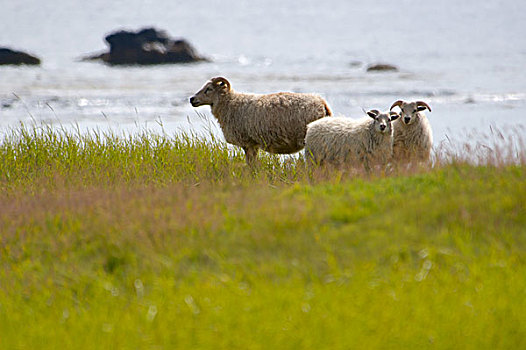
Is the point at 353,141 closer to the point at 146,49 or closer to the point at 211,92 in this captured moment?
the point at 211,92

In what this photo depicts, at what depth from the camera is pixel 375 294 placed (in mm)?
6348

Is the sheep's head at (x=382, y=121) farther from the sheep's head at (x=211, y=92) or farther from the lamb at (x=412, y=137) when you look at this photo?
the sheep's head at (x=211, y=92)

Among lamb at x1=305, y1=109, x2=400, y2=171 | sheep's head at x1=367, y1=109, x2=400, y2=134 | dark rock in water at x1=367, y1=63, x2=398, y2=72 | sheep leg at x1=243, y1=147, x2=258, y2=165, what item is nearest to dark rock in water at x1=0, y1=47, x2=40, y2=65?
dark rock in water at x1=367, y1=63, x2=398, y2=72

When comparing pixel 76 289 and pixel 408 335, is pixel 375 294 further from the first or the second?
pixel 76 289

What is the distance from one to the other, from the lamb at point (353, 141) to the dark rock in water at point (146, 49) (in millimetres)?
44982

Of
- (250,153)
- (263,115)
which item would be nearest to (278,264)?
(263,115)

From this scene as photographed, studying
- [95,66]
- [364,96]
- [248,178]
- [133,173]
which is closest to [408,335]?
[248,178]

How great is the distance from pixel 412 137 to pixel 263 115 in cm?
288

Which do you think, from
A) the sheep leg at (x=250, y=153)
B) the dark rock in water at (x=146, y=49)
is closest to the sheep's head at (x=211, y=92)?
the sheep leg at (x=250, y=153)

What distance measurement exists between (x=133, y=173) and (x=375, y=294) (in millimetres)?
7273

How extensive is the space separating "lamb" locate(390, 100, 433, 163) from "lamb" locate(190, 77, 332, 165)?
5.40 feet

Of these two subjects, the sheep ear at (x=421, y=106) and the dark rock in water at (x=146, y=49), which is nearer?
the sheep ear at (x=421, y=106)

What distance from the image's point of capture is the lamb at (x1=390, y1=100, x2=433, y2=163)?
12688 mm

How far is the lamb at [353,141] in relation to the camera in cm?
1199
